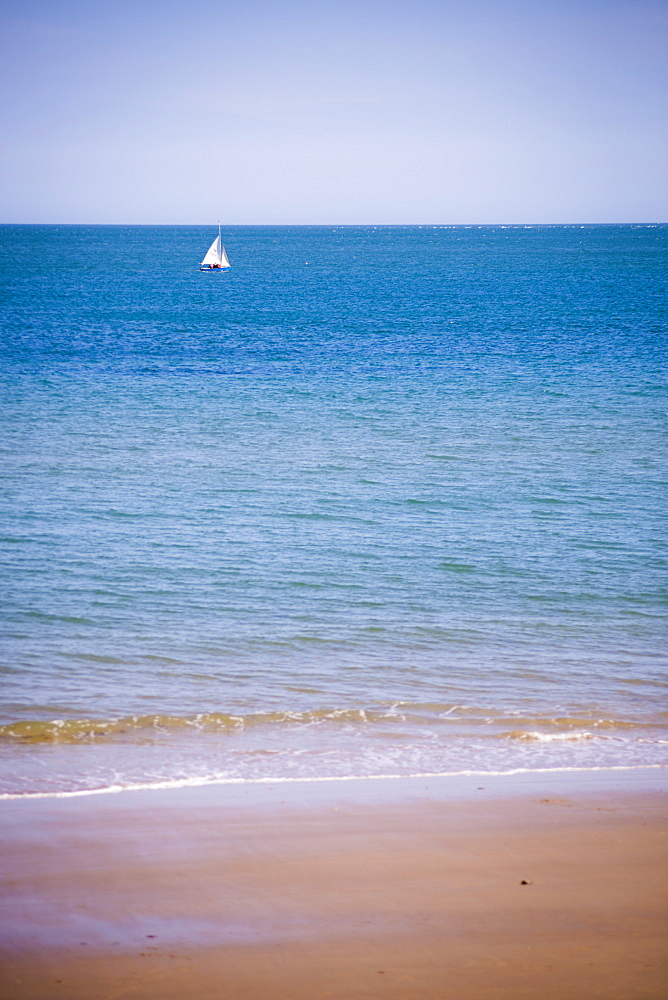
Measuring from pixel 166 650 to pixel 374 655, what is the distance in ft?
8.50

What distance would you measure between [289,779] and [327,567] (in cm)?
711

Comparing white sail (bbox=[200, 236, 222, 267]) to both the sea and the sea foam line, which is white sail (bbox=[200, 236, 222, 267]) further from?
the sea foam line

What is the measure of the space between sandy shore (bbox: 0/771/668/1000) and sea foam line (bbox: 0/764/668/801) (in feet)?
0.43

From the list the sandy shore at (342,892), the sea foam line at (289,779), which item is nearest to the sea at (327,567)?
the sea foam line at (289,779)

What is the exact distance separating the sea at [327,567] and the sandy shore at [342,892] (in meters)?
0.70

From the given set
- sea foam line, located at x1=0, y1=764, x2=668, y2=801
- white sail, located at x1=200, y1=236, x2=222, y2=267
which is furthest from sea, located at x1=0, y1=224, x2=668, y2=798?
white sail, located at x1=200, y1=236, x2=222, y2=267

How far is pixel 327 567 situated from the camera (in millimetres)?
14523

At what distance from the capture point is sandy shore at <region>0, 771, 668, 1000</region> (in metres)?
4.84

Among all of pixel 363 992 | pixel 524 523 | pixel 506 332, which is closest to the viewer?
pixel 363 992

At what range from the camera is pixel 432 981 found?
4.82 m

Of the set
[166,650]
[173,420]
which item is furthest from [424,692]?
[173,420]

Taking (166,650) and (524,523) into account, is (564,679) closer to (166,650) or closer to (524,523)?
(166,650)

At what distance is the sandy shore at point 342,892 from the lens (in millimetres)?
4844

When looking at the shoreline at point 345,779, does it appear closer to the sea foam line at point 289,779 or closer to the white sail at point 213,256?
the sea foam line at point 289,779
